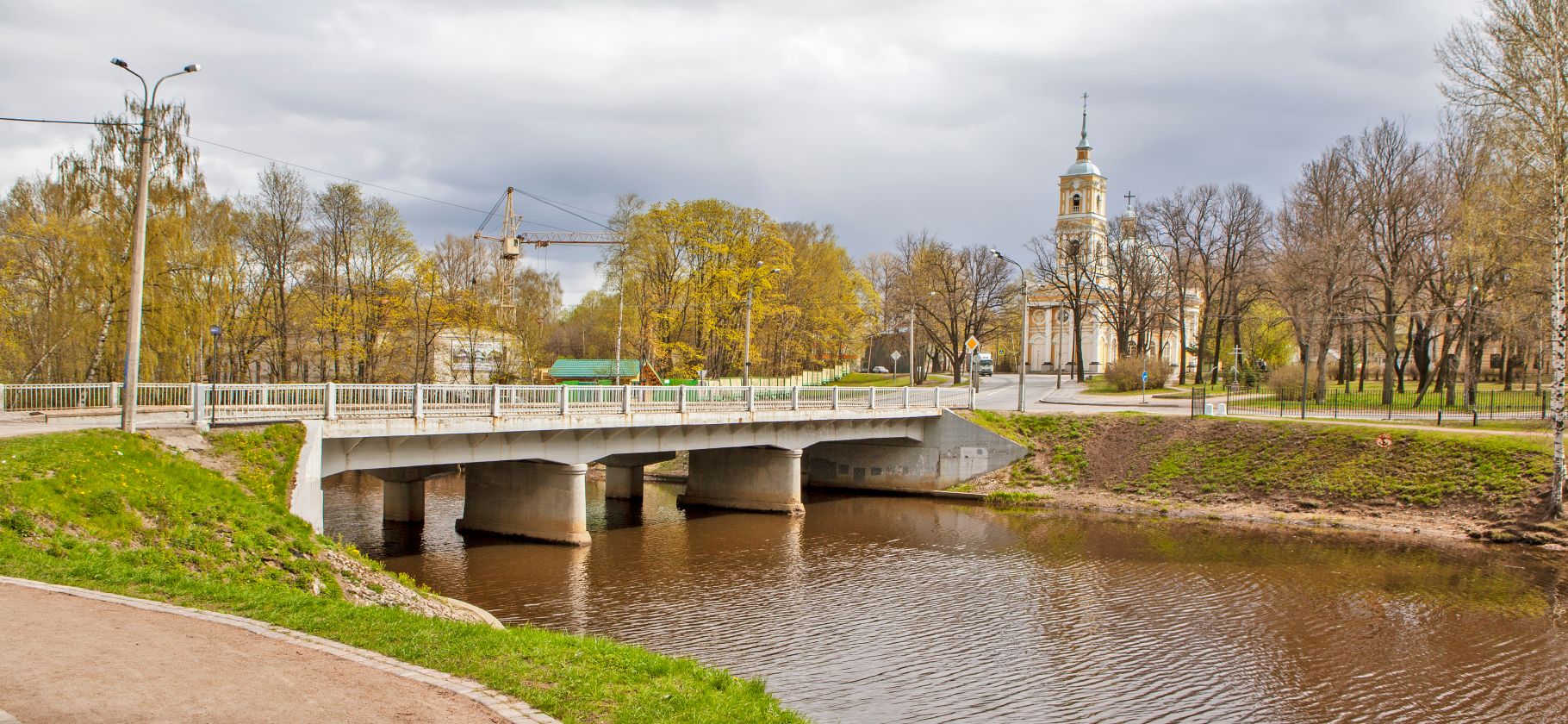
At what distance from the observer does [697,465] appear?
31500 mm

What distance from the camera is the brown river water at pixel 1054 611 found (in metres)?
12.5

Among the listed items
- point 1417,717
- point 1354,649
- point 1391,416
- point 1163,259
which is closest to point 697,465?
point 1354,649

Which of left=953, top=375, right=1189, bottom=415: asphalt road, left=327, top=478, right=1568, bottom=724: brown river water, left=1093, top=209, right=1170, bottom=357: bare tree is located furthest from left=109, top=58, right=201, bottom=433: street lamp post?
left=1093, top=209, right=1170, bottom=357: bare tree

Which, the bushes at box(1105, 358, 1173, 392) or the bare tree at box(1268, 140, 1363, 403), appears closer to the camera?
the bare tree at box(1268, 140, 1363, 403)

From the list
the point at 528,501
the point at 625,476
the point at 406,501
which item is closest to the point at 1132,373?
the point at 625,476

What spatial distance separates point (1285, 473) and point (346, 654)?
2893 cm

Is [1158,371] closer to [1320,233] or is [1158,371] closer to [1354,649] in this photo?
[1320,233]

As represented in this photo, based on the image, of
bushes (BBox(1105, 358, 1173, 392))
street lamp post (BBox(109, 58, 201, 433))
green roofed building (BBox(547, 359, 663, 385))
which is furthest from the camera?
green roofed building (BBox(547, 359, 663, 385))

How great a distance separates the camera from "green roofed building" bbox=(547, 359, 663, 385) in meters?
56.5

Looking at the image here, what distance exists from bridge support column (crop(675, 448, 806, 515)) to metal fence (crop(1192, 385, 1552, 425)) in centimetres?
1528

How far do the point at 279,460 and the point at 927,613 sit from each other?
1189cm

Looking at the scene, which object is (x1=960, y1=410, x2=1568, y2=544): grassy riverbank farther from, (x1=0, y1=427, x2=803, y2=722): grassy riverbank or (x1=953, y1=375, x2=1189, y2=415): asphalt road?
(x1=0, y1=427, x2=803, y2=722): grassy riverbank

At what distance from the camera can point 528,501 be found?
23922 mm

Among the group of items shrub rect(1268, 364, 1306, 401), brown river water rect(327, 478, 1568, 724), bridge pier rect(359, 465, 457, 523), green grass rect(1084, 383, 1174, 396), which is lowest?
brown river water rect(327, 478, 1568, 724)
